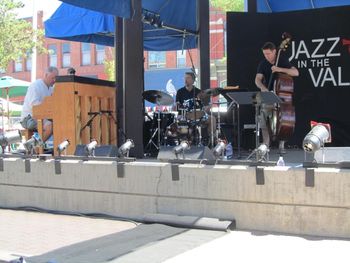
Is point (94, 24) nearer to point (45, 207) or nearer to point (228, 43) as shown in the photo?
point (228, 43)

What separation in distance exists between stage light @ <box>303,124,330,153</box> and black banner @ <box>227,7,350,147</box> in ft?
18.6

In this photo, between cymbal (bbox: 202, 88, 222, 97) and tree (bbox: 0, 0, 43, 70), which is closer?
cymbal (bbox: 202, 88, 222, 97)

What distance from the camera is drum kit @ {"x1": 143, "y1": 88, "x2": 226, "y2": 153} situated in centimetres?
1012

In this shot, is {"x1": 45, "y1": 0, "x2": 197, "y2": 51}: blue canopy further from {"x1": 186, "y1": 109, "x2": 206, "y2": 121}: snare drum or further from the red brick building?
the red brick building

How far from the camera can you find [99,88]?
10000mm

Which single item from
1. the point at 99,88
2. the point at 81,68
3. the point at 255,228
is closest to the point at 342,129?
the point at 99,88

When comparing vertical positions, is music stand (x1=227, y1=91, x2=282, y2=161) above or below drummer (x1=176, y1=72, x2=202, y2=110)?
below

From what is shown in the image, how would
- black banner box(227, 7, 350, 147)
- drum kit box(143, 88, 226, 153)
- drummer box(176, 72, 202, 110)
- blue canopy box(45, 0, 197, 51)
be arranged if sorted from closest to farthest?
drum kit box(143, 88, 226, 153) → drummer box(176, 72, 202, 110) → black banner box(227, 7, 350, 147) → blue canopy box(45, 0, 197, 51)

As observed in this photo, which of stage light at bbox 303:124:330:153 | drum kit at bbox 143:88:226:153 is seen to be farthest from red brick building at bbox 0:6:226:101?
stage light at bbox 303:124:330:153

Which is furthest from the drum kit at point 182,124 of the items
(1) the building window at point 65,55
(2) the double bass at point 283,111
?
(1) the building window at point 65,55

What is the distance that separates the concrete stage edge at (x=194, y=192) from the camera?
18.6 feet

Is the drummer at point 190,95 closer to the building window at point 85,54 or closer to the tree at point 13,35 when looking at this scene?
the tree at point 13,35

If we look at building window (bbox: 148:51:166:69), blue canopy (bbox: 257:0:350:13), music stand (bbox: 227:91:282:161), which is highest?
building window (bbox: 148:51:166:69)

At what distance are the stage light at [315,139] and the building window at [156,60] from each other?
125 ft
